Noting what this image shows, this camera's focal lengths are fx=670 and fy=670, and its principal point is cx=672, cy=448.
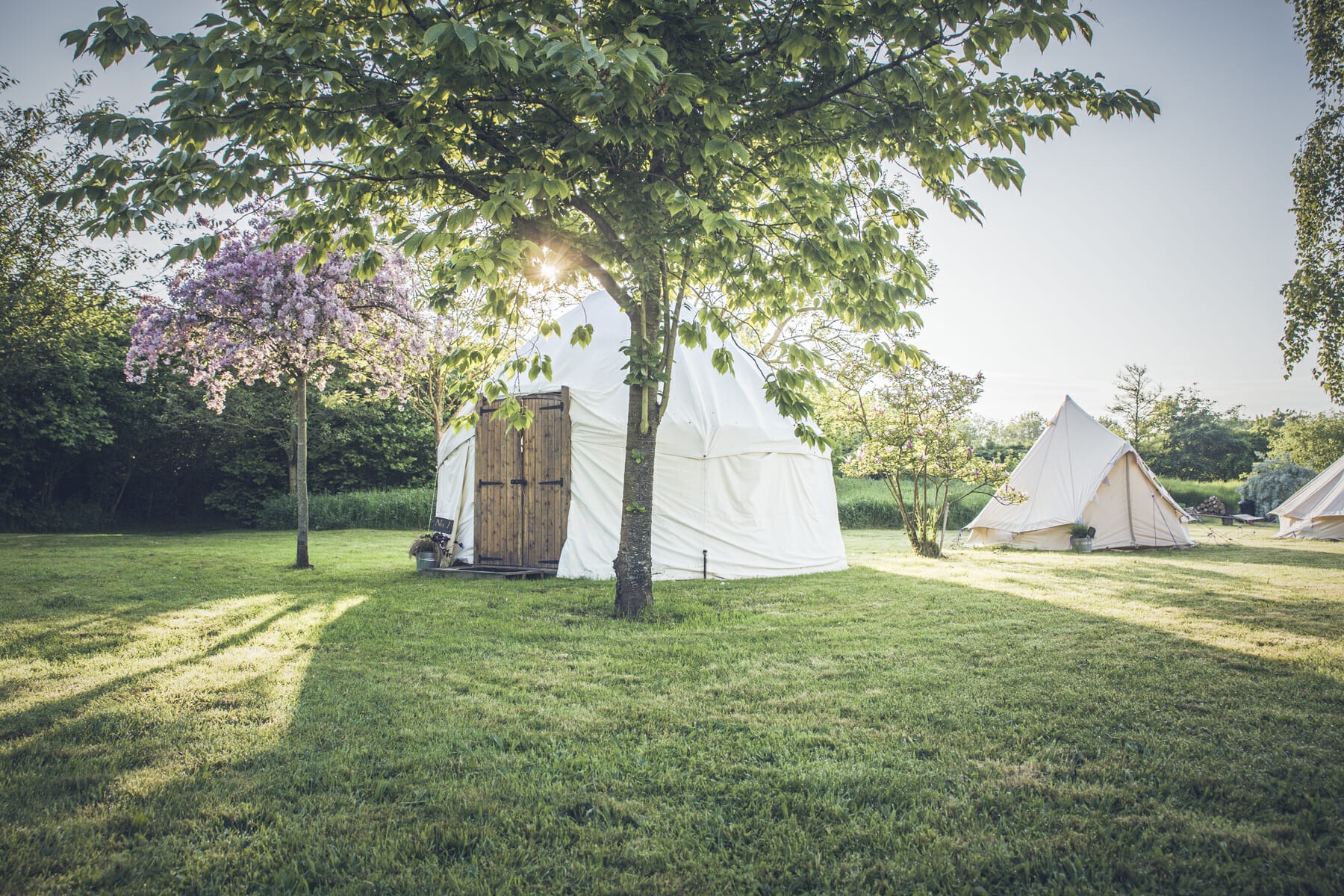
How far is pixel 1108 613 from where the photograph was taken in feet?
19.2

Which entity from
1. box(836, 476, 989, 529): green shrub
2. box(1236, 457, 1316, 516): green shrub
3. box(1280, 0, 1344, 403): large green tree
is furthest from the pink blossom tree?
box(1236, 457, 1316, 516): green shrub

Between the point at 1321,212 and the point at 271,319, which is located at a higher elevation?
the point at 1321,212

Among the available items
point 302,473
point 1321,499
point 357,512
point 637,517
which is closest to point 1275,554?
point 1321,499

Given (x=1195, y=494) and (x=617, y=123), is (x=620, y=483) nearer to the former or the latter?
(x=617, y=123)

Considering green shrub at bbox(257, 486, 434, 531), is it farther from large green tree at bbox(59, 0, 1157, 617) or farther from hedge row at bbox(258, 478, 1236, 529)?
large green tree at bbox(59, 0, 1157, 617)

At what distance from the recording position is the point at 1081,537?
1303 centimetres

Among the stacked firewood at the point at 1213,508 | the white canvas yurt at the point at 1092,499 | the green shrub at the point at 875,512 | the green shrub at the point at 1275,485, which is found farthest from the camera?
the green shrub at the point at 1275,485

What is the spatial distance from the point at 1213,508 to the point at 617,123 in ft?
94.8

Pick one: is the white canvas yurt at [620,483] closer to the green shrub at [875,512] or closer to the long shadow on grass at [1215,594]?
the long shadow on grass at [1215,594]

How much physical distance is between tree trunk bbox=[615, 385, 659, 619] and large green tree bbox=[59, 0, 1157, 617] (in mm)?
923

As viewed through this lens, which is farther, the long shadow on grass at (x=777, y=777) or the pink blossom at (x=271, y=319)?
the pink blossom at (x=271, y=319)

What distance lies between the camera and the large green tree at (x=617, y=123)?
127 inches

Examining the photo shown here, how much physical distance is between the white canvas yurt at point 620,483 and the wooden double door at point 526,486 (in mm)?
14

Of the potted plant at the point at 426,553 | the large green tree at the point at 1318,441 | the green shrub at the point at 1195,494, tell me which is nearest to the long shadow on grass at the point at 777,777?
the potted plant at the point at 426,553
